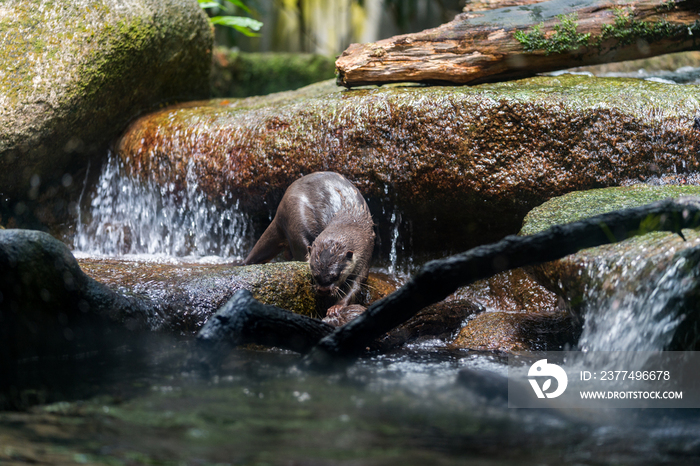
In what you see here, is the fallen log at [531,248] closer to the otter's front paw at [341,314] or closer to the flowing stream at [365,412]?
the flowing stream at [365,412]

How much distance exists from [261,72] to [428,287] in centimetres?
805

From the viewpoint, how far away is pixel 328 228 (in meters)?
3.99

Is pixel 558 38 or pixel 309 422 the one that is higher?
pixel 558 38


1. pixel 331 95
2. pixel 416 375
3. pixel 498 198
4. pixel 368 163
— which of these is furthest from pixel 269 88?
pixel 416 375

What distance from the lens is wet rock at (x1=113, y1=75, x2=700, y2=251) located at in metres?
3.84

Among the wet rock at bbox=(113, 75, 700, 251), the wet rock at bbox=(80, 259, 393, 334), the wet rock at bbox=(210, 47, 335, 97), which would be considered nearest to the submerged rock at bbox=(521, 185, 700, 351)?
the wet rock at bbox=(113, 75, 700, 251)

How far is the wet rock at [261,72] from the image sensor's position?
29.8 feet

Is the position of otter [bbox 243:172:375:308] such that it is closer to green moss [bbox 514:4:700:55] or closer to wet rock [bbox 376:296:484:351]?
wet rock [bbox 376:296:484:351]

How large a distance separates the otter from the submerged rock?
1262 mm

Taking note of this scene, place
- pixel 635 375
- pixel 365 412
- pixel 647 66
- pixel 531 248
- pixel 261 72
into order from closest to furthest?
1. pixel 365 412
2. pixel 531 248
3. pixel 635 375
4. pixel 647 66
5. pixel 261 72

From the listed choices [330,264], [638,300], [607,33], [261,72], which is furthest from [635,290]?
[261,72]

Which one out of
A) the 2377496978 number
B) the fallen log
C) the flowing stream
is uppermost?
the fallen log

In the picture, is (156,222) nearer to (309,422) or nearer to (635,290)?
(309,422)

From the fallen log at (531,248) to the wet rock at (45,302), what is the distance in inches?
47.0
